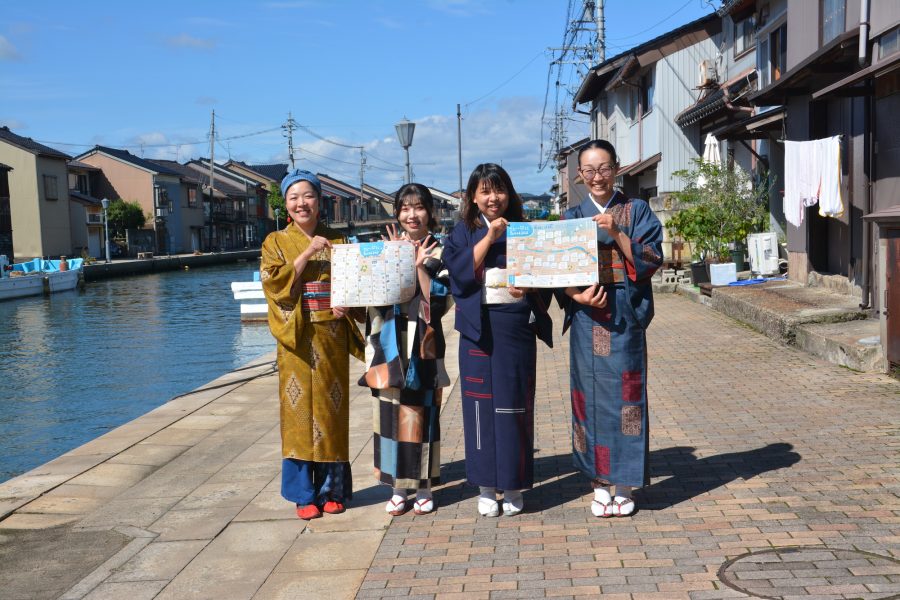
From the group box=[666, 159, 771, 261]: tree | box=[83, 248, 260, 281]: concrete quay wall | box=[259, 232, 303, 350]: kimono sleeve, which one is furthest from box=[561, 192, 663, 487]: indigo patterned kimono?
box=[83, 248, 260, 281]: concrete quay wall

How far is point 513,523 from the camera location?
15.4 feet

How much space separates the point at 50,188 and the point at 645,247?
5181cm

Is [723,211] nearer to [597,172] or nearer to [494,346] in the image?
[597,172]

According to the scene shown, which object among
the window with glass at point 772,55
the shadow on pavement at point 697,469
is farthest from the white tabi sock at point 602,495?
the window with glass at point 772,55

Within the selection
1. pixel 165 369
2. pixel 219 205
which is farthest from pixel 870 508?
pixel 219 205

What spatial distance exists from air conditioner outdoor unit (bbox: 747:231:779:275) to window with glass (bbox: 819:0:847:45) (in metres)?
4.11

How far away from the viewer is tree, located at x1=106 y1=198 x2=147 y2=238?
5672cm

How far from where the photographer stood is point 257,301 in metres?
25.0

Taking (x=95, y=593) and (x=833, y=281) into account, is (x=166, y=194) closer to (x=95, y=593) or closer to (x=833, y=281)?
(x=833, y=281)

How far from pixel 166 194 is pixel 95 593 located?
65099 mm

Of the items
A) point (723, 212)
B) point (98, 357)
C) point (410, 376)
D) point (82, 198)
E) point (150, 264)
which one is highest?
point (82, 198)

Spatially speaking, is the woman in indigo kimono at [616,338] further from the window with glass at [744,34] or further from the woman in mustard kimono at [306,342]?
the window with glass at [744,34]

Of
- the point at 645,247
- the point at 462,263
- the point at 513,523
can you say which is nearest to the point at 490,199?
the point at 462,263

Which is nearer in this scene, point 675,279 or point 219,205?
point 675,279
